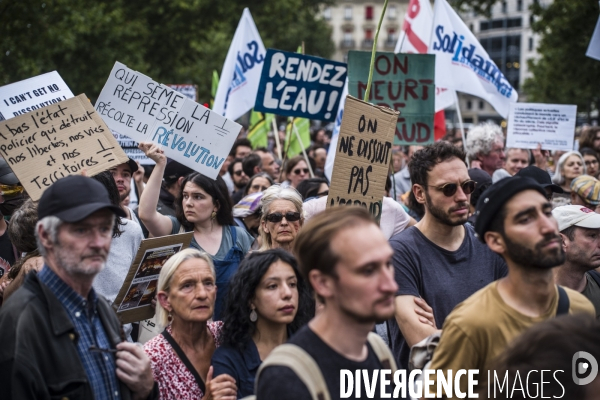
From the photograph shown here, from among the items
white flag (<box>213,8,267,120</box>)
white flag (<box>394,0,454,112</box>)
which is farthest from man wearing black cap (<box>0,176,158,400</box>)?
white flag (<box>213,8,267,120</box>)

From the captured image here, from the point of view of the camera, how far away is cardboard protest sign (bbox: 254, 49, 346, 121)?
8.00 m

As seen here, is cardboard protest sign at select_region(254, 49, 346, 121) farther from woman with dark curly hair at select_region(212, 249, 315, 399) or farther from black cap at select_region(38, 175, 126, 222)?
black cap at select_region(38, 175, 126, 222)

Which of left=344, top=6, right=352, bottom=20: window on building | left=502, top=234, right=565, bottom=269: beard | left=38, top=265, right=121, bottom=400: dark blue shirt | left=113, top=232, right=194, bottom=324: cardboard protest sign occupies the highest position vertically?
left=344, top=6, right=352, bottom=20: window on building

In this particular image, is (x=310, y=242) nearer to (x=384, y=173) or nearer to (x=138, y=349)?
(x=138, y=349)

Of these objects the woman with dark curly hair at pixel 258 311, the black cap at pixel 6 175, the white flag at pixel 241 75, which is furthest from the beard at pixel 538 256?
the white flag at pixel 241 75

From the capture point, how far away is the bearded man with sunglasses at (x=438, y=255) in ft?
13.9

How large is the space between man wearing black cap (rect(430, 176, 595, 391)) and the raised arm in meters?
2.66

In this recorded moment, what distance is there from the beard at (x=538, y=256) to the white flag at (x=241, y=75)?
8.03 metres

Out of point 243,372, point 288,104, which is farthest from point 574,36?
point 243,372

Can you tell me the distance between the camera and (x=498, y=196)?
332 centimetres

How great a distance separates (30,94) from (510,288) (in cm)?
414

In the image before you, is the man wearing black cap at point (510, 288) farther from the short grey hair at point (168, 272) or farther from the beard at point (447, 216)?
the short grey hair at point (168, 272)

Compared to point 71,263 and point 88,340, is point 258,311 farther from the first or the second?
point 71,263

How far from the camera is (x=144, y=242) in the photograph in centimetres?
456
